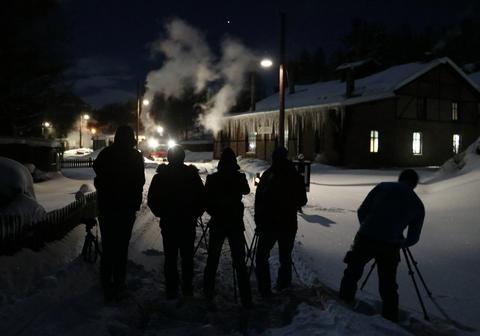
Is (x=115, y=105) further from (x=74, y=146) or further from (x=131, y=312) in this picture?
(x=131, y=312)

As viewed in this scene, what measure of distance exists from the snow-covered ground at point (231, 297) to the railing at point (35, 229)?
0.18 metres

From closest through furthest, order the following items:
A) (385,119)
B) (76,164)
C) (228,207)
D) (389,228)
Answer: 1. (389,228)
2. (228,207)
3. (385,119)
4. (76,164)

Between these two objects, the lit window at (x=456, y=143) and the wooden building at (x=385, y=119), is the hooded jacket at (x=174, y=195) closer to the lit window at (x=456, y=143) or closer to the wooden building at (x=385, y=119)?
the wooden building at (x=385, y=119)

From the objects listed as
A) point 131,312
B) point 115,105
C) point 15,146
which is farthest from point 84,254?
point 115,105

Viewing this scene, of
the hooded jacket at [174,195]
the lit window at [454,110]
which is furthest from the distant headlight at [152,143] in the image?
the hooded jacket at [174,195]

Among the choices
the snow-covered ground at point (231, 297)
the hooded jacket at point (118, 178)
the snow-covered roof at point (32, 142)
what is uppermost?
the snow-covered roof at point (32, 142)

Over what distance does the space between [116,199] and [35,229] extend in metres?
2.91

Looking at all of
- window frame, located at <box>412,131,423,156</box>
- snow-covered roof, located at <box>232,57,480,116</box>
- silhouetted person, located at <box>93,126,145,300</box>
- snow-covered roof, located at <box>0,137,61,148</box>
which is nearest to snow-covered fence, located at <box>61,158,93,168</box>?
snow-covered roof, located at <box>0,137,61,148</box>

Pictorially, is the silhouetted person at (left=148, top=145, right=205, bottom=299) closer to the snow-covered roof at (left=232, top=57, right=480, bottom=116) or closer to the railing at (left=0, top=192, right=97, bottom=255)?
the railing at (left=0, top=192, right=97, bottom=255)

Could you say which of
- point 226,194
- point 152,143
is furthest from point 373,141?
point 152,143

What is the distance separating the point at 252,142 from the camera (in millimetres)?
37938

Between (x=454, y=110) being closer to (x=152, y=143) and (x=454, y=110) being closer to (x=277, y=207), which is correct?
(x=152, y=143)

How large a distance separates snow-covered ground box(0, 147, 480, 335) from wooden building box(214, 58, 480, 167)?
20.6m

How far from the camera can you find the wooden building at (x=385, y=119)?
30.0 m
